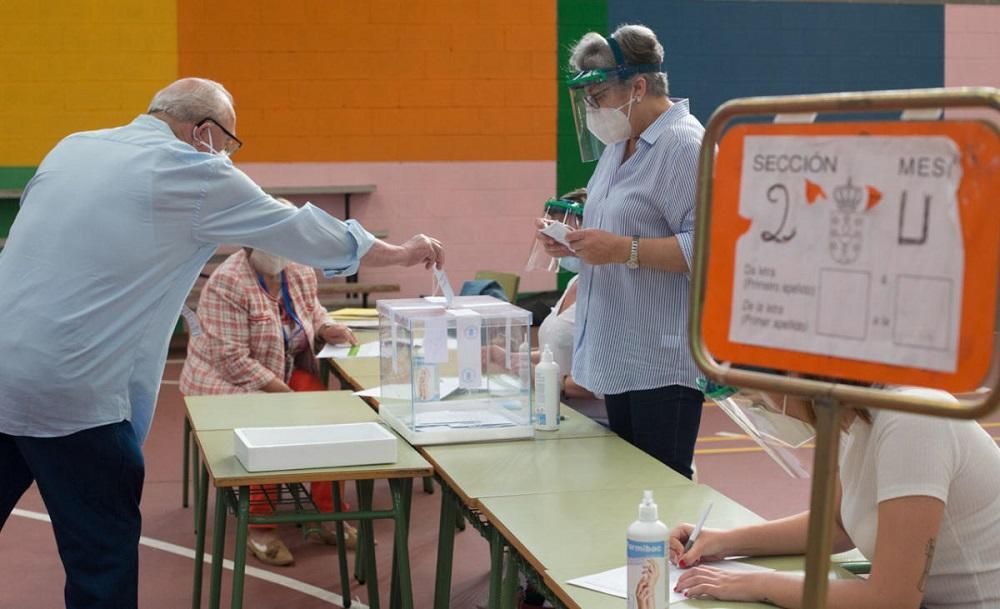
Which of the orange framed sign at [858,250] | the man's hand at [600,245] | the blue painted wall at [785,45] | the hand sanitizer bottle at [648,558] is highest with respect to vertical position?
the blue painted wall at [785,45]

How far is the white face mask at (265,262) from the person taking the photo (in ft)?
15.5

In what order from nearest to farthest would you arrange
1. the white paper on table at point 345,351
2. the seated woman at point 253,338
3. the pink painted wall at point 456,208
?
the seated woman at point 253,338
the white paper on table at point 345,351
the pink painted wall at point 456,208

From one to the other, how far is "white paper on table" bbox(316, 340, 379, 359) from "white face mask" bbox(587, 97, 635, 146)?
5.85ft

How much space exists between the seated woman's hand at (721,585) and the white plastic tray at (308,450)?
1085mm

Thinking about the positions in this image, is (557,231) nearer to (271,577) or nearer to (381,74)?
(271,577)

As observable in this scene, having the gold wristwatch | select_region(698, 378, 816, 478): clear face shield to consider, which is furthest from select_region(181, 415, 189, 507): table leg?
select_region(698, 378, 816, 478): clear face shield

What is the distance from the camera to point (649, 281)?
318cm

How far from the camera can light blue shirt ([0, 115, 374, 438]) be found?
2680 millimetres

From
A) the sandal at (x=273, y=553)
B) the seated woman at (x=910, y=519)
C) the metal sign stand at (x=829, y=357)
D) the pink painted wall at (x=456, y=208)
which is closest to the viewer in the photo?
the metal sign stand at (x=829, y=357)

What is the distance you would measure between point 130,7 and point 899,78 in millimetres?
5807

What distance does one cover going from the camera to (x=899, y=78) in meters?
9.74

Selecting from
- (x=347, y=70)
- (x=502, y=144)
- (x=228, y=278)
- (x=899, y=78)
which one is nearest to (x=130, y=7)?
(x=347, y=70)

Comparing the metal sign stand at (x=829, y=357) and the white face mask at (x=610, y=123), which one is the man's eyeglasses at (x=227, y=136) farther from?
the metal sign stand at (x=829, y=357)

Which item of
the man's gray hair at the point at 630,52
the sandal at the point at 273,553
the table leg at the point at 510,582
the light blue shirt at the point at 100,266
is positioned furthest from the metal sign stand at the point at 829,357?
the sandal at the point at 273,553
